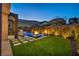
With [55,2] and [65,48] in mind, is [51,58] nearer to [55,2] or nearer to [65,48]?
[65,48]

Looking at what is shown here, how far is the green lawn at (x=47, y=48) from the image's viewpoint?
3.99 metres

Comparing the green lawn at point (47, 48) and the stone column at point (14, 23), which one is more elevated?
the stone column at point (14, 23)

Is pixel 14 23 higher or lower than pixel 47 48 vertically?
higher

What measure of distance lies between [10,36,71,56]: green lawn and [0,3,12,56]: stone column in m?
0.07

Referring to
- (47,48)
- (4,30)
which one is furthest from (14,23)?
(47,48)

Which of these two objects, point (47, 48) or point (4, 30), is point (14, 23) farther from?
point (47, 48)

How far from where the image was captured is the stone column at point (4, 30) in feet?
13.0

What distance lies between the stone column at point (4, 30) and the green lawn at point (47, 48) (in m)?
0.07

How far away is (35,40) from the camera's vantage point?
4027mm

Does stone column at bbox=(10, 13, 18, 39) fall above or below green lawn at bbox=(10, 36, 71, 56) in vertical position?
above

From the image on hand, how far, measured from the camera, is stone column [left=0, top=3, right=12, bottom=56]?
13.0 feet

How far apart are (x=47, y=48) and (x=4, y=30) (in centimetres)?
56

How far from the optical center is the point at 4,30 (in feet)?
13.0

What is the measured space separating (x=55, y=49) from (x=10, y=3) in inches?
30.6
